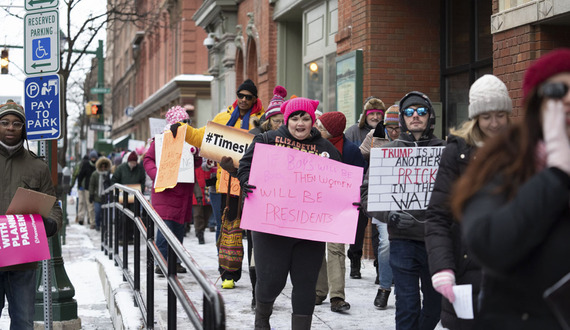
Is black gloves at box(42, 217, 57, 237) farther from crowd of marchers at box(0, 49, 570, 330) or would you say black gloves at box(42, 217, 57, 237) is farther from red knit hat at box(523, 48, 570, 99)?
red knit hat at box(523, 48, 570, 99)

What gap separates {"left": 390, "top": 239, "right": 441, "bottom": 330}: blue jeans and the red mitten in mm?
1595

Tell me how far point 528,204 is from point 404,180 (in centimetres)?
294

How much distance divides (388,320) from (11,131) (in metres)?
3.54

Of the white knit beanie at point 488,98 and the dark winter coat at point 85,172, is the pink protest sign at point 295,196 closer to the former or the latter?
the white knit beanie at point 488,98

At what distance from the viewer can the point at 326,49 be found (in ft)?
44.9

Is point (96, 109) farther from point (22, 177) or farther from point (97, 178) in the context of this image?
point (22, 177)

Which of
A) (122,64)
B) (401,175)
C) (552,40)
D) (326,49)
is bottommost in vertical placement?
(401,175)

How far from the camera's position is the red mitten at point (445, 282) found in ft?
10.9

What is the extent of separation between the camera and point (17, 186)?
561cm

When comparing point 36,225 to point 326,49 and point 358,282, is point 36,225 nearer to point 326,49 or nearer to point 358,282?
point 358,282

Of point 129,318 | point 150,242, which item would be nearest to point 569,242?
point 150,242

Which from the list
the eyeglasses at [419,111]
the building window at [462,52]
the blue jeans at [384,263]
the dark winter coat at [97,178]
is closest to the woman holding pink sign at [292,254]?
the eyeglasses at [419,111]

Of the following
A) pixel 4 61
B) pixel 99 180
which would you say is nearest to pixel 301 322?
pixel 99 180

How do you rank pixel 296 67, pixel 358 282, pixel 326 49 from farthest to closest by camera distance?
1. pixel 296 67
2. pixel 326 49
3. pixel 358 282
